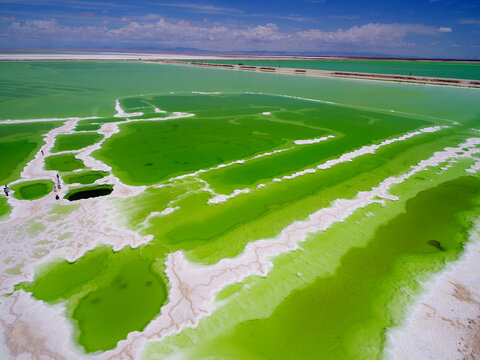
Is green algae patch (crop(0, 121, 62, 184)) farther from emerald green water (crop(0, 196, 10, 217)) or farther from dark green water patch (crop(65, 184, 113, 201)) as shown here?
dark green water patch (crop(65, 184, 113, 201))

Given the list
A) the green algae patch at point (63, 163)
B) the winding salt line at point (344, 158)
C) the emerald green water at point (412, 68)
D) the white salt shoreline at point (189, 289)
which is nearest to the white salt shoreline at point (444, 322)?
the white salt shoreline at point (189, 289)

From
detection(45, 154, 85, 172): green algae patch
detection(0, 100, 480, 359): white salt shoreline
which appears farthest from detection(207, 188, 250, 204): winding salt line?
detection(45, 154, 85, 172): green algae patch

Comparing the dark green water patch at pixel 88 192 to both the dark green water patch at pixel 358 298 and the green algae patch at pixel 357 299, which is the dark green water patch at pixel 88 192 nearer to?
the green algae patch at pixel 357 299

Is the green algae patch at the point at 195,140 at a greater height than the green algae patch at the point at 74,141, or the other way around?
the green algae patch at the point at 195,140

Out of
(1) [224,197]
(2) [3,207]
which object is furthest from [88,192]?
(1) [224,197]

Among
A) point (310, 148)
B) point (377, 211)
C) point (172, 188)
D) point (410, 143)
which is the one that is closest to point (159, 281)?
point (172, 188)

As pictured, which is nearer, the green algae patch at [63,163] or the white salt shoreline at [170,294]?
the white salt shoreline at [170,294]
